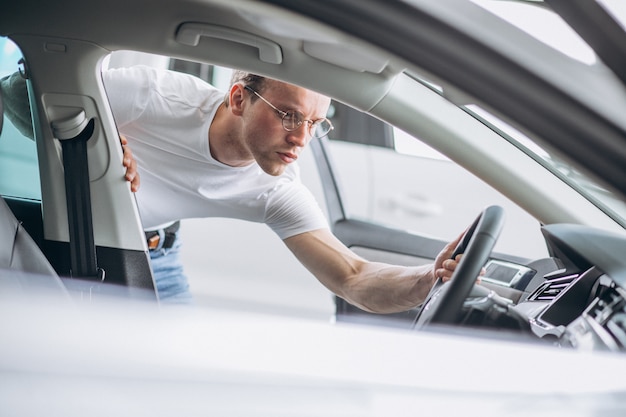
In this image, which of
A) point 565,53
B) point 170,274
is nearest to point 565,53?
point 565,53

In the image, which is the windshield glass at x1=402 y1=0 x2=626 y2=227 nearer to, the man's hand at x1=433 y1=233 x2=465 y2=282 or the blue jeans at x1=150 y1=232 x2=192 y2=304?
the man's hand at x1=433 y1=233 x2=465 y2=282

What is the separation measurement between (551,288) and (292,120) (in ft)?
2.20

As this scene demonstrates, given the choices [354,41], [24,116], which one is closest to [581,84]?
[354,41]

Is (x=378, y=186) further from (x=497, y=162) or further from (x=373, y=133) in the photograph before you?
(x=497, y=162)

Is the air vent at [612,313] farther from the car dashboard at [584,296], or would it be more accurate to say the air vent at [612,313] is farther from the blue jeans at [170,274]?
the blue jeans at [170,274]

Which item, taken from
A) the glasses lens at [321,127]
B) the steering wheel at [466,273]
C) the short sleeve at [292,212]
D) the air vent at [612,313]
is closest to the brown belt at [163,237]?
the short sleeve at [292,212]

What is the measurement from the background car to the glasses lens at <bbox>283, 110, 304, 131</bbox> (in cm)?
33

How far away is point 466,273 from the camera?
3.70 ft

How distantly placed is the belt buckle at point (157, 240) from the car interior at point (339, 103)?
0.35 m

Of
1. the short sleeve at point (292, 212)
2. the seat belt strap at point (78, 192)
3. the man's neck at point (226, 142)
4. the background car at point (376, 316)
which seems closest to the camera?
the background car at point (376, 316)

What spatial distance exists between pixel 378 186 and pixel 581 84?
221 centimetres

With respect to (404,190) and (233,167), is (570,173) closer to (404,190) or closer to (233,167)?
(233,167)

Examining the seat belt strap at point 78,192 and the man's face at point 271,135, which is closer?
the seat belt strap at point 78,192

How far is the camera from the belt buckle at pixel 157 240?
1918 mm
